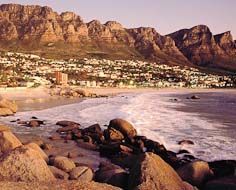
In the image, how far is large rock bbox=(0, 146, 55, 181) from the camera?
478 inches

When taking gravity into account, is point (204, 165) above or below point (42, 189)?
below

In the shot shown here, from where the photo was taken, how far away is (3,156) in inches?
502

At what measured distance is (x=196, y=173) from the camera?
16078mm

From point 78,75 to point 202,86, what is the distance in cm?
4753

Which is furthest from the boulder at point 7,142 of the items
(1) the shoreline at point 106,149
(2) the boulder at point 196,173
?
(2) the boulder at point 196,173

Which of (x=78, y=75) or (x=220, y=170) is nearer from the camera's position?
(x=220, y=170)

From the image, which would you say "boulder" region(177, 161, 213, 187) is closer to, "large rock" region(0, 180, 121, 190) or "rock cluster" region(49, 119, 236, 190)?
"rock cluster" region(49, 119, 236, 190)

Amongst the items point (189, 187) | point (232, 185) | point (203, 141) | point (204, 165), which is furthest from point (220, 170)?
point (203, 141)

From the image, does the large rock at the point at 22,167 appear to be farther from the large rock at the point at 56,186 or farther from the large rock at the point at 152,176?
the large rock at the point at 56,186

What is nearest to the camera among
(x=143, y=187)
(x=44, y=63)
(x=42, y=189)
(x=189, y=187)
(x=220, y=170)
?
(x=42, y=189)

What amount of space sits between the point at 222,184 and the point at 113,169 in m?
4.25

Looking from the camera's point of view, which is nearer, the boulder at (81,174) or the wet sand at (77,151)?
the boulder at (81,174)

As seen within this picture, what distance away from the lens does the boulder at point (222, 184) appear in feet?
46.2

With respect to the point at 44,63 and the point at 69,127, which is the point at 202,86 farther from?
the point at 69,127
